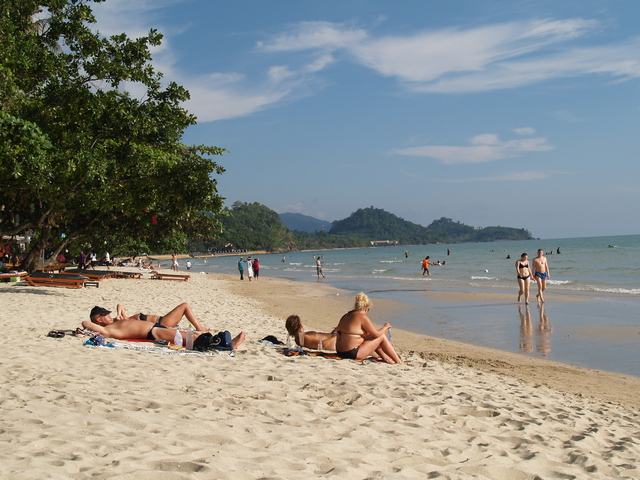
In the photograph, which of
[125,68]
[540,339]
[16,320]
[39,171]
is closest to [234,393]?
[16,320]

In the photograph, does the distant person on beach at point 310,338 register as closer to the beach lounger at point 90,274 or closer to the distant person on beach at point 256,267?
the beach lounger at point 90,274

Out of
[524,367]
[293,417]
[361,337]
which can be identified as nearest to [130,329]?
[361,337]

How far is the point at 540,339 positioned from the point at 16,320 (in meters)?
10.3

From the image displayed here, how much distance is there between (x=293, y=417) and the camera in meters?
4.36

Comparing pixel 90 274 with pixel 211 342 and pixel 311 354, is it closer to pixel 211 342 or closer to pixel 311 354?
pixel 211 342

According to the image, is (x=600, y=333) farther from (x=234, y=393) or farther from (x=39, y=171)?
(x=39, y=171)

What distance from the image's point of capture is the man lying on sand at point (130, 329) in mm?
7477

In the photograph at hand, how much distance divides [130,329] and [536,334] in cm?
855

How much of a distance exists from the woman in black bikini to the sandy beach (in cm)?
28

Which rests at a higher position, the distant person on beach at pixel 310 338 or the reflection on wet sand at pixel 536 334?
the distant person on beach at pixel 310 338

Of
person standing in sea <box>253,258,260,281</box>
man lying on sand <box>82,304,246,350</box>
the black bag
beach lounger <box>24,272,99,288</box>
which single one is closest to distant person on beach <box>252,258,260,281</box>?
person standing in sea <box>253,258,260,281</box>

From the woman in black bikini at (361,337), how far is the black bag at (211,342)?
157 cm

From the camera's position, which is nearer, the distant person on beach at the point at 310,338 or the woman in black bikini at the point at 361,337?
the woman in black bikini at the point at 361,337

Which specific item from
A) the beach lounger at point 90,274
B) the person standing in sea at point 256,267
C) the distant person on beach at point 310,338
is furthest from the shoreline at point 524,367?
the person standing in sea at point 256,267
